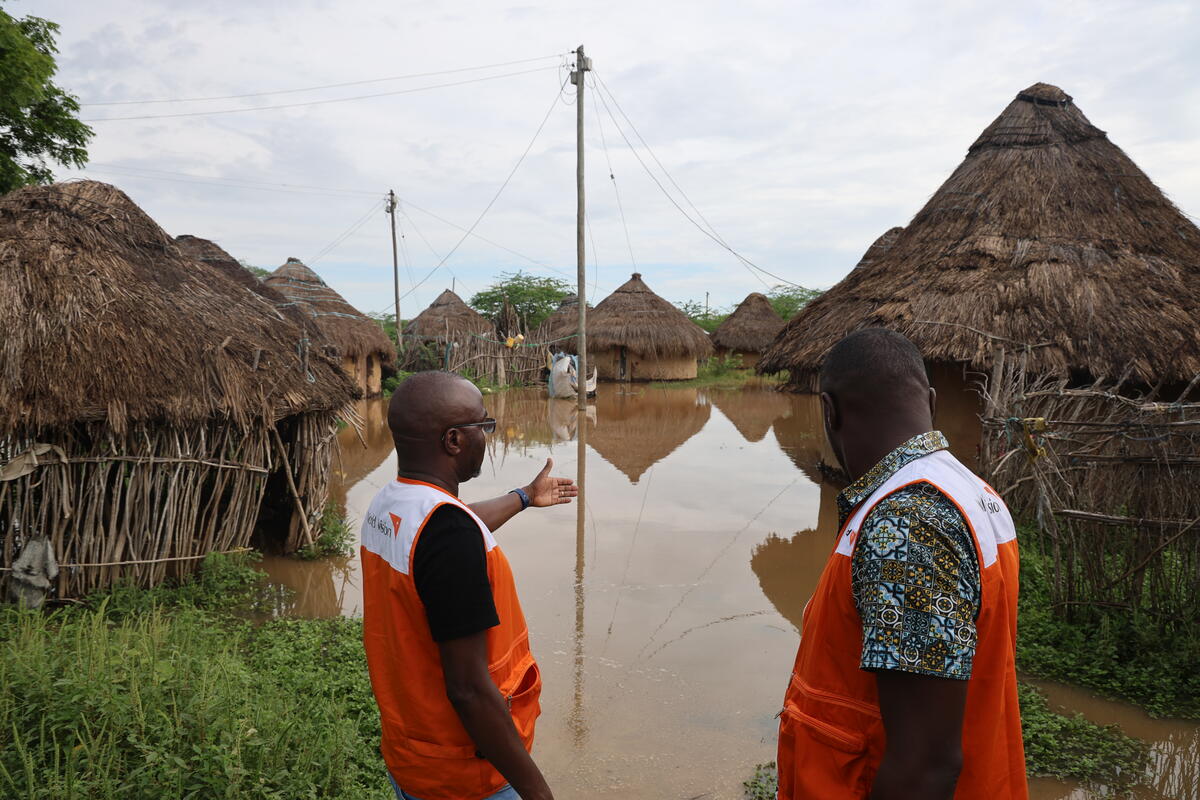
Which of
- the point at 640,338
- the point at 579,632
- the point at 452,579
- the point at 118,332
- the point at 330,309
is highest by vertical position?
the point at 330,309

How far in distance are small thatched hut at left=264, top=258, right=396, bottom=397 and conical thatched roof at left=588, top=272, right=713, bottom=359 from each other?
23.8 ft

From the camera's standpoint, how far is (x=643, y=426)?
51.8 ft

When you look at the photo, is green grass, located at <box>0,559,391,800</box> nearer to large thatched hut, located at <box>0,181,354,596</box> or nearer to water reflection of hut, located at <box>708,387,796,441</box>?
large thatched hut, located at <box>0,181,354,596</box>

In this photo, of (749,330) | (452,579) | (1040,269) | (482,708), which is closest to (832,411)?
(452,579)

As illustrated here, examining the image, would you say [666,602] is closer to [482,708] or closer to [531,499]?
[531,499]

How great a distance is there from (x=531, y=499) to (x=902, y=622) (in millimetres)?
1528

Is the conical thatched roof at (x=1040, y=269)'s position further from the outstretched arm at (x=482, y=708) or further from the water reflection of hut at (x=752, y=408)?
the outstretched arm at (x=482, y=708)

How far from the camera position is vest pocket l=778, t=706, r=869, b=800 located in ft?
4.31

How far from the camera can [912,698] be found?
1173mm

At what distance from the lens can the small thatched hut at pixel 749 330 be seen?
1190 inches

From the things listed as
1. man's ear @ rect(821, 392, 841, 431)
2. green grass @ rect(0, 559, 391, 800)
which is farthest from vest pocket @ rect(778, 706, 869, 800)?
green grass @ rect(0, 559, 391, 800)

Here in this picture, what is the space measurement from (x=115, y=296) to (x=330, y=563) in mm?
2763

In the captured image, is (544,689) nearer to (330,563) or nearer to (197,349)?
(330,563)

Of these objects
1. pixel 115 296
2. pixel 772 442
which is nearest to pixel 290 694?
pixel 115 296
